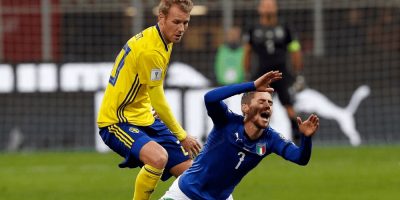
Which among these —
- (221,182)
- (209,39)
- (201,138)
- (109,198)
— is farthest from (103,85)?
(221,182)

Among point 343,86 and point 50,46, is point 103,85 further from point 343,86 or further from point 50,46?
point 343,86

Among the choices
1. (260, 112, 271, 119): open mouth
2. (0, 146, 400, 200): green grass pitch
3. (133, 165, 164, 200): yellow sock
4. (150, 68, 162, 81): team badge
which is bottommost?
(0, 146, 400, 200): green grass pitch

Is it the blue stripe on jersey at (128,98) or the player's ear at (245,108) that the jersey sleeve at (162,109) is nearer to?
the blue stripe on jersey at (128,98)

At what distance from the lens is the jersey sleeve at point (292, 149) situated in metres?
7.53

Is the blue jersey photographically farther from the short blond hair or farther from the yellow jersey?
the short blond hair

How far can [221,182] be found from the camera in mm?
7949

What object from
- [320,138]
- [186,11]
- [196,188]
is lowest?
[320,138]

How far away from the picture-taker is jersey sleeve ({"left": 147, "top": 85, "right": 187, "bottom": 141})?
902 cm

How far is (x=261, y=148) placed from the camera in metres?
7.92

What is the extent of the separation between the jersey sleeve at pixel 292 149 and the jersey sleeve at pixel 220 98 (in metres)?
0.38

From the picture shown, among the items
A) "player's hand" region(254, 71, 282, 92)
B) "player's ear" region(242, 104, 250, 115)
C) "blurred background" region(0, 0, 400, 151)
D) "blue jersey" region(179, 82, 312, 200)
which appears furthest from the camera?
"blurred background" region(0, 0, 400, 151)

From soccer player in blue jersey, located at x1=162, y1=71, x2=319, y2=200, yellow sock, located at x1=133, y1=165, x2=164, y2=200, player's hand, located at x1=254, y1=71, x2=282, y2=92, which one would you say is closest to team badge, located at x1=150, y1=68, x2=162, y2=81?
→ yellow sock, located at x1=133, y1=165, x2=164, y2=200

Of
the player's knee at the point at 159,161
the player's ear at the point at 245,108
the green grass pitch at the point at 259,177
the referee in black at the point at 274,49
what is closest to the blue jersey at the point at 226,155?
the player's ear at the point at 245,108

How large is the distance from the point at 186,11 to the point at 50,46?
36.5 ft
